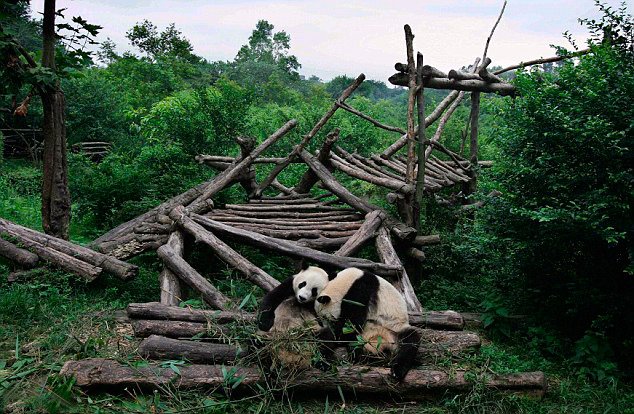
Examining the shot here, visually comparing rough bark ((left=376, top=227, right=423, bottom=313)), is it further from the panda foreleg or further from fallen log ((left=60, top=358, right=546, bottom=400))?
the panda foreleg

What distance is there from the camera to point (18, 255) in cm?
579

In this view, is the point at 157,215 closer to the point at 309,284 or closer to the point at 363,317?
the point at 309,284

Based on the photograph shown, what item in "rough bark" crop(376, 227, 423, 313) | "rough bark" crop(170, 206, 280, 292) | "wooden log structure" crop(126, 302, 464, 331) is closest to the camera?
"wooden log structure" crop(126, 302, 464, 331)

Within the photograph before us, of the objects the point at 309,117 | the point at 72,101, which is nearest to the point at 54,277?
the point at 309,117

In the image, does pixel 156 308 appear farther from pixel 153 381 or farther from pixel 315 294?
pixel 315 294

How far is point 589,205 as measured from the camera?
15.0 feet

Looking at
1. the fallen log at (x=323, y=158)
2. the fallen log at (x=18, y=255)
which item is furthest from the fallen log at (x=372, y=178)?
the fallen log at (x=18, y=255)

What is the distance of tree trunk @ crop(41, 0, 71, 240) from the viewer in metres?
6.28

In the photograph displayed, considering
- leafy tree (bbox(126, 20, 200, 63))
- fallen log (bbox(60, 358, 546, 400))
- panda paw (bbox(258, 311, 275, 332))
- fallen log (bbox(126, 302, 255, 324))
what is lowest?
fallen log (bbox(60, 358, 546, 400))

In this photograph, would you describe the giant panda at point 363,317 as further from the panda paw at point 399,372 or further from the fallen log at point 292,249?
the fallen log at point 292,249

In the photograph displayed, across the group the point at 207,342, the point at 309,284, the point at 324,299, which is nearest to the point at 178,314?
the point at 207,342

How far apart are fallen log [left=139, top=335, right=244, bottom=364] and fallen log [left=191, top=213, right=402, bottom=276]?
6.34 feet

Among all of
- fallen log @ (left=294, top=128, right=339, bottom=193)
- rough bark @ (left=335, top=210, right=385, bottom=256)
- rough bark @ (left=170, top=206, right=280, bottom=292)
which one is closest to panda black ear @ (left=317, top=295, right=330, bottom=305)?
rough bark @ (left=170, top=206, right=280, bottom=292)

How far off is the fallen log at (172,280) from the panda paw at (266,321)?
146 centimetres
